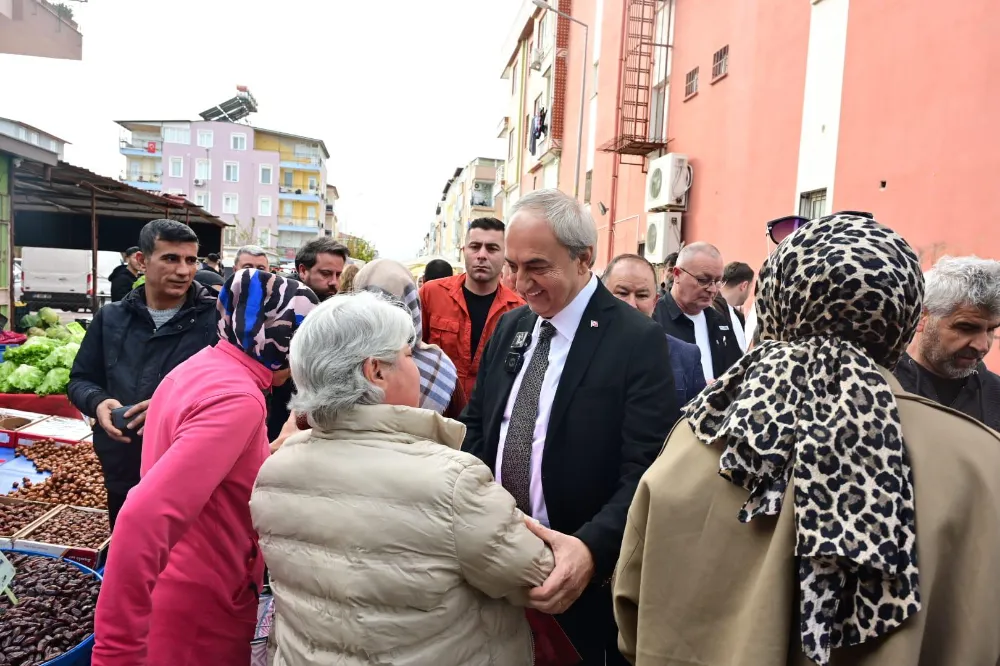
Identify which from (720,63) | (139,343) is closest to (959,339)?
(139,343)

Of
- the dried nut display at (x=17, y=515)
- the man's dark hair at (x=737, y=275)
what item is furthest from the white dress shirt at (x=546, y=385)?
the man's dark hair at (x=737, y=275)

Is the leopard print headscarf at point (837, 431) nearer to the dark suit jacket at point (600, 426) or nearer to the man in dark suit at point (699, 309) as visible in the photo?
the dark suit jacket at point (600, 426)

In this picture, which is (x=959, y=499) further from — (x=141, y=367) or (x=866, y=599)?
(x=141, y=367)

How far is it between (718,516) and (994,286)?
1.86 metres

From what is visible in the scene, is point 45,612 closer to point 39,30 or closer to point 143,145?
point 39,30

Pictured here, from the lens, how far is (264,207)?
62406 mm

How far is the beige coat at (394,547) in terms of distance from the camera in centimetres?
147

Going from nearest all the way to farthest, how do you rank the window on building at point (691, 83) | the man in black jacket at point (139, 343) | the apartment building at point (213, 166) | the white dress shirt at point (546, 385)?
1. the white dress shirt at point (546, 385)
2. the man in black jacket at point (139, 343)
3. the window on building at point (691, 83)
4. the apartment building at point (213, 166)

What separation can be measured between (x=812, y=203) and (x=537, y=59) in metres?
19.2

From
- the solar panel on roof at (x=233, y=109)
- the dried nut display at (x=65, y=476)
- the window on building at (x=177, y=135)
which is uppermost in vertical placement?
the solar panel on roof at (x=233, y=109)

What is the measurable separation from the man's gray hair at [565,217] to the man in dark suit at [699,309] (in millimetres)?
2164

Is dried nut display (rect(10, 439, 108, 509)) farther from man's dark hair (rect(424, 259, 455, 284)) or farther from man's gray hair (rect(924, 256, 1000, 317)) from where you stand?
man's gray hair (rect(924, 256, 1000, 317))

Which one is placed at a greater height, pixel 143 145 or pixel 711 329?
pixel 143 145

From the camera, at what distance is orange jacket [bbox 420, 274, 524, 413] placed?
13.9 feet
